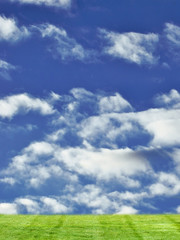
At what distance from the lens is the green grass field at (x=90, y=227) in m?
30.5

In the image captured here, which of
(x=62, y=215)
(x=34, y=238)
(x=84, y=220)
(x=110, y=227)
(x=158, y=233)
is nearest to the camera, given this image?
(x=34, y=238)

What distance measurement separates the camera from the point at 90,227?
33688 millimetres

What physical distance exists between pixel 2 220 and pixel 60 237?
31.9 feet

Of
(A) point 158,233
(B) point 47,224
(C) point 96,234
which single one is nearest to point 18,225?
(B) point 47,224

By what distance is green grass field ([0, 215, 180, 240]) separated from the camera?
30469 mm

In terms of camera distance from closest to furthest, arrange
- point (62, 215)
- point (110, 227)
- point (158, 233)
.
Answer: point (158, 233) < point (110, 227) < point (62, 215)

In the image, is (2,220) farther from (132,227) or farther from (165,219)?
(165,219)

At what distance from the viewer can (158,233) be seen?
103 ft

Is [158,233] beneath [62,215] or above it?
beneath

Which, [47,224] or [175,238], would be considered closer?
[175,238]

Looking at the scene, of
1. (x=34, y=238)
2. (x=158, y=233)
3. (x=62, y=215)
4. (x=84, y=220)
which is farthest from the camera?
(x=62, y=215)

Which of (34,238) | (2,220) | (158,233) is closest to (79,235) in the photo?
(34,238)

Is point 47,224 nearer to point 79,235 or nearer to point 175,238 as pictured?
point 79,235

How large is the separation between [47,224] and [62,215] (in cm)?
592
